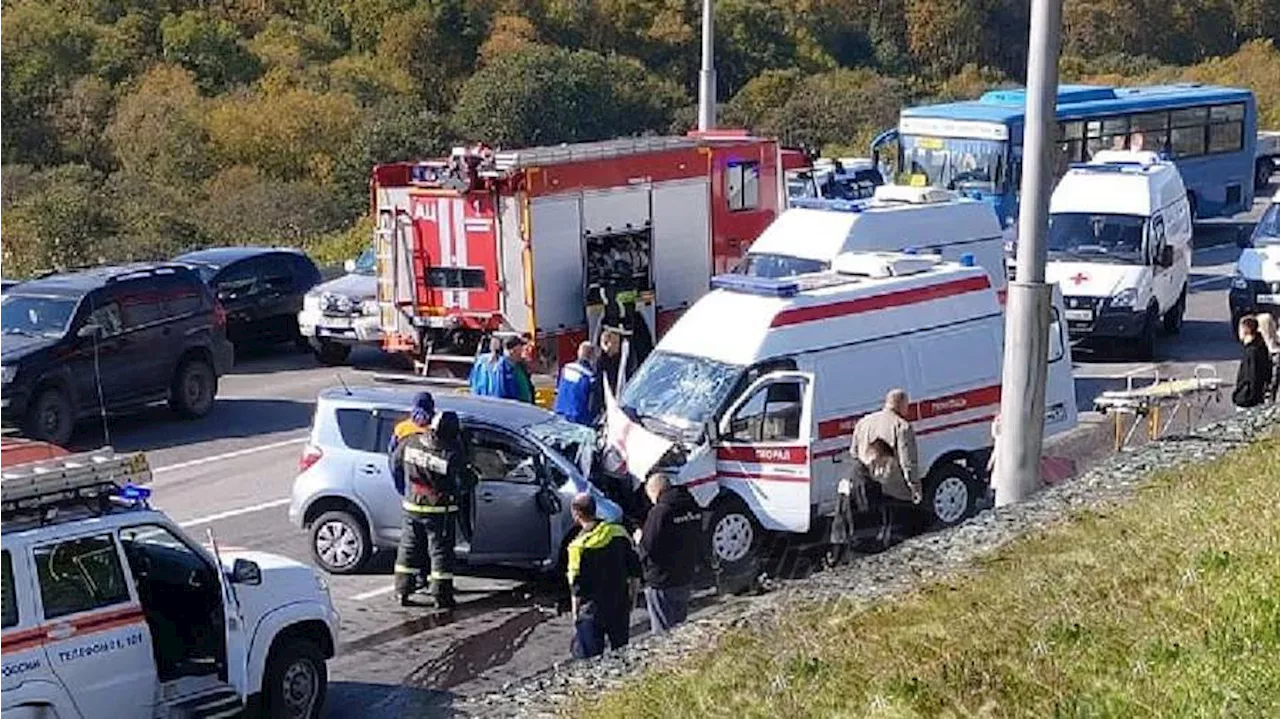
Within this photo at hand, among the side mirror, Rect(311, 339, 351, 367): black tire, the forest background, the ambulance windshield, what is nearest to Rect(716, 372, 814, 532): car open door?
the ambulance windshield

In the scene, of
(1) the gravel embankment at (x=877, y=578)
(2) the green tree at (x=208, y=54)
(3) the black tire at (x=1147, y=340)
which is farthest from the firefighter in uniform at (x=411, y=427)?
(2) the green tree at (x=208, y=54)

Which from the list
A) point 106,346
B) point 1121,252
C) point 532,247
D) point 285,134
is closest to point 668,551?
point 532,247

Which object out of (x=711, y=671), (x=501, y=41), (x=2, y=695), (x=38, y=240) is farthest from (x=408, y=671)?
(x=501, y=41)

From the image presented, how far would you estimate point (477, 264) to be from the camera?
22031 mm

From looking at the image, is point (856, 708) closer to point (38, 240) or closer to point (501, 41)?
point (38, 240)

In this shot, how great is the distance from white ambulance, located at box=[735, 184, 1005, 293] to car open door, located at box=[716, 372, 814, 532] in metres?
5.86

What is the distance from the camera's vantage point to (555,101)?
55.7m

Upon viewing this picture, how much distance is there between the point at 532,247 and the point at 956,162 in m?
14.7

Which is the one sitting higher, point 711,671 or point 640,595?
point 711,671

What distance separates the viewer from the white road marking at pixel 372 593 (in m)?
14.4

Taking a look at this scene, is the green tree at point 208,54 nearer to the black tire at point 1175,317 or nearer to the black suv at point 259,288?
the black suv at point 259,288

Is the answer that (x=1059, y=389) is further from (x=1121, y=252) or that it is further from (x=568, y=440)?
(x=1121, y=252)

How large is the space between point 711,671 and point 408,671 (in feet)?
16.0

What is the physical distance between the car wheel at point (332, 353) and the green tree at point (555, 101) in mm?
26913
